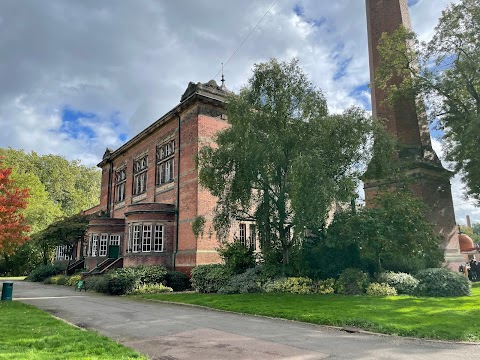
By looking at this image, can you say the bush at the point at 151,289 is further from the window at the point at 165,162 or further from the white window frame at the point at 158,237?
the window at the point at 165,162

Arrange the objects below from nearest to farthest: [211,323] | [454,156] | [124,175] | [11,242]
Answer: [211,323] → [11,242] → [454,156] → [124,175]

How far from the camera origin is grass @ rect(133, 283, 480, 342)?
8883mm

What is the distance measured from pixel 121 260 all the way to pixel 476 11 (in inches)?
1074

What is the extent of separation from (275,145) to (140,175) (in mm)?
18020

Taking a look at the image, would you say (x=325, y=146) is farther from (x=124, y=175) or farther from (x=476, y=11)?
(x=124, y=175)

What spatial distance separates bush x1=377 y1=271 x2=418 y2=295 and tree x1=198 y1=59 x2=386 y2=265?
3.56 meters

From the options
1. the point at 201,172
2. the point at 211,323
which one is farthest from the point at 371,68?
the point at 211,323

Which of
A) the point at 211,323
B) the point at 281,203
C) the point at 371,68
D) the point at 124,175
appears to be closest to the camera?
the point at 211,323

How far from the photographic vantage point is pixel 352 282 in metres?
15.8

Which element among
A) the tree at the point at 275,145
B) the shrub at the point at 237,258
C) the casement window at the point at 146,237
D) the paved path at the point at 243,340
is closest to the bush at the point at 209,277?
the shrub at the point at 237,258

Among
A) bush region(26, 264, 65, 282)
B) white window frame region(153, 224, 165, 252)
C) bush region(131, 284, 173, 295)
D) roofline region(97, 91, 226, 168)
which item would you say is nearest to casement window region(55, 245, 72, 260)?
bush region(26, 264, 65, 282)

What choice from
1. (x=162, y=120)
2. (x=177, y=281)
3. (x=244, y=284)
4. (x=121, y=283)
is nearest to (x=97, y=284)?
(x=121, y=283)

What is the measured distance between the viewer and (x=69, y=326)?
9797mm

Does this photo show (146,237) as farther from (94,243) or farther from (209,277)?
(94,243)
